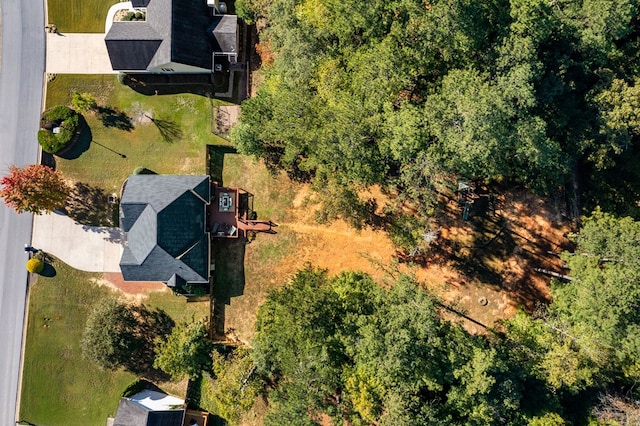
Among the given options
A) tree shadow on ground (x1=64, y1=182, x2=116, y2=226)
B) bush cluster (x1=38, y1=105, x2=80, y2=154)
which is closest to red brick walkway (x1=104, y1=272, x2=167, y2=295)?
tree shadow on ground (x1=64, y1=182, x2=116, y2=226)

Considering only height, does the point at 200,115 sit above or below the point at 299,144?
above

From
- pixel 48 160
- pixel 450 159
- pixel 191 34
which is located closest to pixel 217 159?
pixel 191 34

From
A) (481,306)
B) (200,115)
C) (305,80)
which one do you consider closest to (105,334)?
(200,115)

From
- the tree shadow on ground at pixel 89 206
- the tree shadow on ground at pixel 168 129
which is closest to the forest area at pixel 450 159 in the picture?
the tree shadow on ground at pixel 168 129

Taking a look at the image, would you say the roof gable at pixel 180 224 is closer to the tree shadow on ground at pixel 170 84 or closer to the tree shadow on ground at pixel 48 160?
the tree shadow on ground at pixel 170 84

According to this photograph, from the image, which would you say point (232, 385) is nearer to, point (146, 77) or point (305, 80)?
point (305, 80)

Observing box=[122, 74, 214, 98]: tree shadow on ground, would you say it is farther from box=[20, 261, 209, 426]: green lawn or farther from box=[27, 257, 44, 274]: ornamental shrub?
box=[27, 257, 44, 274]: ornamental shrub

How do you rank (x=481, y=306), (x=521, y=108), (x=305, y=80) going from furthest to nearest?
(x=481, y=306) < (x=305, y=80) < (x=521, y=108)
